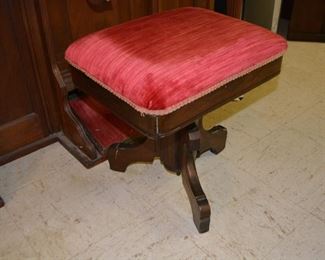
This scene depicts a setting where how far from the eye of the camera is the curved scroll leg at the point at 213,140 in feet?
4.79

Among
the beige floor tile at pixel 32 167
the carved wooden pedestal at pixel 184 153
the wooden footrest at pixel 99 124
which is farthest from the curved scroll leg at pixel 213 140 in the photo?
the beige floor tile at pixel 32 167

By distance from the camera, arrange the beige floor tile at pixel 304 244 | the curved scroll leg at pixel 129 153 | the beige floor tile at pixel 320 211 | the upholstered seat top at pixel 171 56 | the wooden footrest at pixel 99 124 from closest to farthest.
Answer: the upholstered seat top at pixel 171 56 < the beige floor tile at pixel 304 244 < the beige floor tile at pixel 320 211 < the curved scroll leg at pixel 129 153 < the wooden footrest at pixel 99 124

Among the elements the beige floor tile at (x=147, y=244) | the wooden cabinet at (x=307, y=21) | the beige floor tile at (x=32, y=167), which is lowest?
the beige floor tile at (x=147, y=244)

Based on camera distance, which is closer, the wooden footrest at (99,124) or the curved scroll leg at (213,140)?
the curved scroll leg at (213,140)

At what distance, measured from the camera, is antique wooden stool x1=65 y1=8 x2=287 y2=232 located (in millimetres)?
936

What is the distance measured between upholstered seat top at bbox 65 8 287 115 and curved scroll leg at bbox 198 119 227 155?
0.44 metres

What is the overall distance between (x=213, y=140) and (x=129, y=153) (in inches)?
12.9

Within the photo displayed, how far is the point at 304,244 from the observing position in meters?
1.18

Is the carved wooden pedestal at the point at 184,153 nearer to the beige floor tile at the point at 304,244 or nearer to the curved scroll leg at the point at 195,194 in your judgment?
the curved scroll leg at the point at 195,194

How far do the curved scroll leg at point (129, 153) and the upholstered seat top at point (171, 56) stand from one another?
0.39m

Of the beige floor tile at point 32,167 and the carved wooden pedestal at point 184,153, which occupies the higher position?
the carved wooden pedestal at point 184,153

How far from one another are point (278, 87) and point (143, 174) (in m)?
0.89

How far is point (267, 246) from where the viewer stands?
3.86 ft

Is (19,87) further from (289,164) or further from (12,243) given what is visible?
(289,164)
